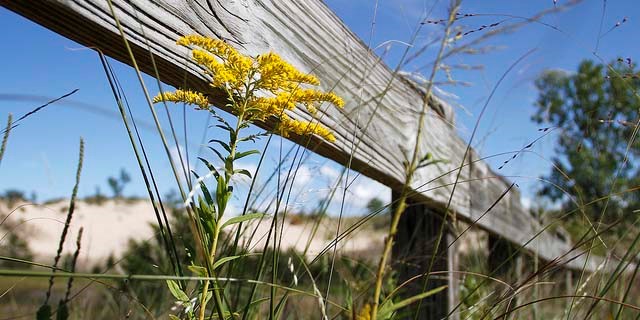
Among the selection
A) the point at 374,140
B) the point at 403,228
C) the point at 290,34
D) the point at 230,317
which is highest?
the point at 290,34

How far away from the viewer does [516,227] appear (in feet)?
15.6

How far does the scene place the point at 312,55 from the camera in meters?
1.98

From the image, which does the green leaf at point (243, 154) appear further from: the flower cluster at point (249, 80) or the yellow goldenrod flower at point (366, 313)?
the yellow goldenrod flower at point (366, 313)

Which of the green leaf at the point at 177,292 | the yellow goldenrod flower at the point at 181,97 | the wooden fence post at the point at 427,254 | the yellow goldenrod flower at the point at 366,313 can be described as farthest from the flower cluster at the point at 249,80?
the wooden fence post at the point at 427,254

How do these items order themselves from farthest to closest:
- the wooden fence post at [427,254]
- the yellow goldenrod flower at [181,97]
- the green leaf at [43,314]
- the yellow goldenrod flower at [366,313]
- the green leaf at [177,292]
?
the wooden fence post at [427,254], the green leaf at [43,314], the yellow goldenrod flower at [181,97], the green leaf at [177,292], the yellow goldenrod flower at [366,313]

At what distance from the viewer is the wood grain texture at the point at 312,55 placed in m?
1.21

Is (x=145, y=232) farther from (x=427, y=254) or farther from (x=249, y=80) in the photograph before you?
(x=249, y=80)

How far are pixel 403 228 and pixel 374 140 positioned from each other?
3.64 ft

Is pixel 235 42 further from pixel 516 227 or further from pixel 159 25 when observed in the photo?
pixel 516 227

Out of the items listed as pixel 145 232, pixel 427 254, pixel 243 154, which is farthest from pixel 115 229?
pixel 243 154

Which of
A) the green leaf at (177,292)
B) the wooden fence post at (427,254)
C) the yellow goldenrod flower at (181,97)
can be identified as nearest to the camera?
the green leaf at (177,292)

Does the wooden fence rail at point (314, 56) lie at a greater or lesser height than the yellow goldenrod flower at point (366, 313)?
greater

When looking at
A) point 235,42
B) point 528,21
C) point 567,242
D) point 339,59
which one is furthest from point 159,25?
point 567,242

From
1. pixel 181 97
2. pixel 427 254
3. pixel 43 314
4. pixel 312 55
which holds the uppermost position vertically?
pixel 312 55
